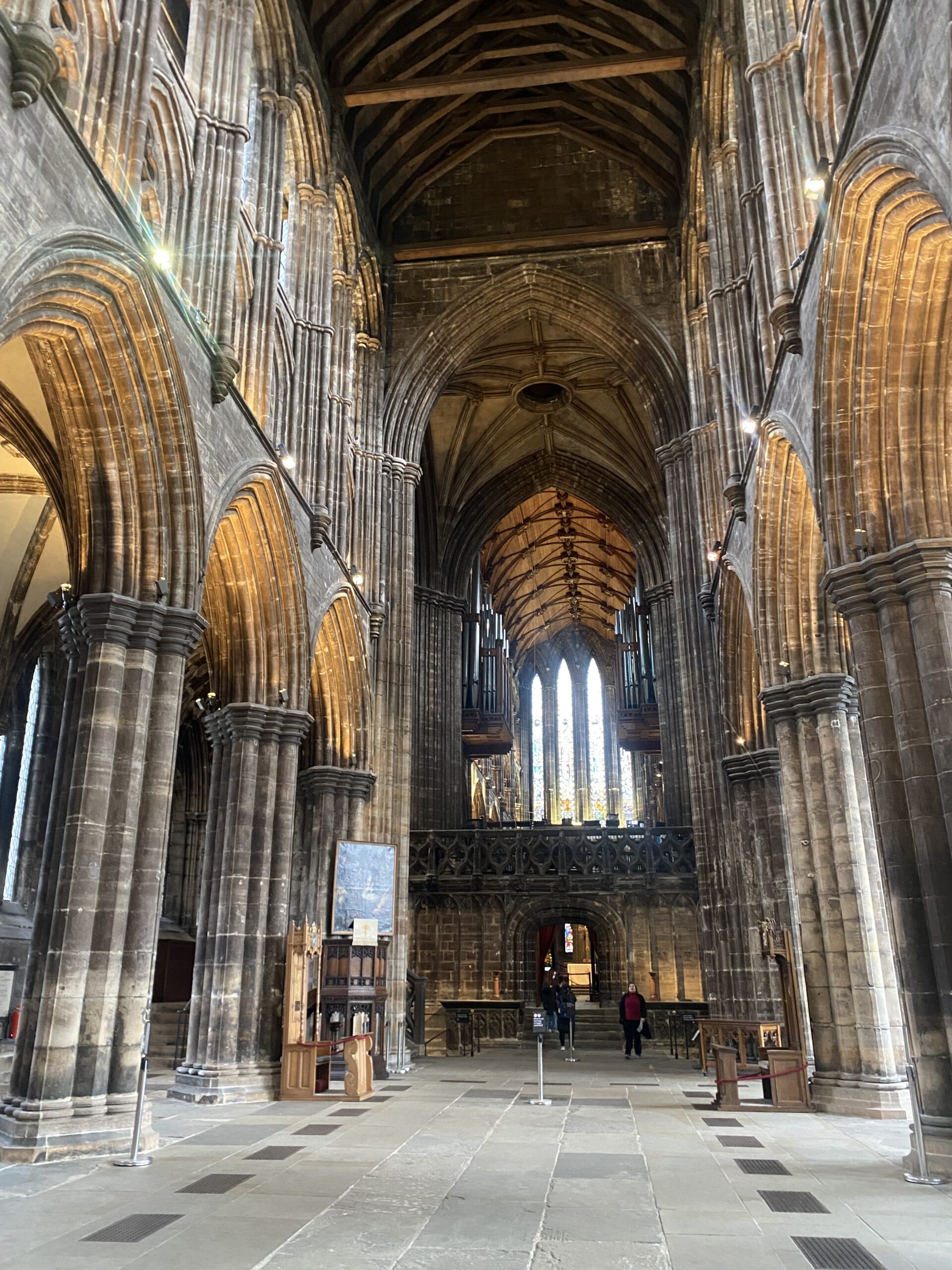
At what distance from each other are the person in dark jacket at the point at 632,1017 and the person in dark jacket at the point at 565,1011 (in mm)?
1104

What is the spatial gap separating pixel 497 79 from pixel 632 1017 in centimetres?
1718

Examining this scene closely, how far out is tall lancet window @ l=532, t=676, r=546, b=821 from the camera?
153 ft

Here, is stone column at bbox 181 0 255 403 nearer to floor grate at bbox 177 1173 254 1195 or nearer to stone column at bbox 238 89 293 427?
stone column at bbox 238 89 293 427

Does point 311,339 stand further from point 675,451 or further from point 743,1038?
point 743,1038

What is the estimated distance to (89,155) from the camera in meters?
8.37

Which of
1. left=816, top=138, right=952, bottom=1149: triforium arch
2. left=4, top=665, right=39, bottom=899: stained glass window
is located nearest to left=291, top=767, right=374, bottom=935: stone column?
left=4, top=665, right=39, bottom=899: stained glass window

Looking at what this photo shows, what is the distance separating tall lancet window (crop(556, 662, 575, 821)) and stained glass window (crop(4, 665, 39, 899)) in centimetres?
2877

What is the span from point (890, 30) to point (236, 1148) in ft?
33.1

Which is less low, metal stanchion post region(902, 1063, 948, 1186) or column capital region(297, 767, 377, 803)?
column capital region(297, 767, 377, 803)

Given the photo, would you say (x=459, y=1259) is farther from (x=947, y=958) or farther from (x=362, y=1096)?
(x=362, y=1096)

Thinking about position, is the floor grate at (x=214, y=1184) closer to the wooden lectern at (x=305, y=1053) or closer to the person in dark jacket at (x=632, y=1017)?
the wooden lectern at (x=305, y=1053)

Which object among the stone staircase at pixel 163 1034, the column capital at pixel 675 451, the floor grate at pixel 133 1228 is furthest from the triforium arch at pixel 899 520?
the stone staircase at pixel 163 1034

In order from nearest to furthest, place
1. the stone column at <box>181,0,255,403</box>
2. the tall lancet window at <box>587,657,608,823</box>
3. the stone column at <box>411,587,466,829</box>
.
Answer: the stone column at <box>181,0,255,403</box>, the stone column at <box>411,587,466,829</box>, the tall lancet window at <box>587,657,608,823</box>

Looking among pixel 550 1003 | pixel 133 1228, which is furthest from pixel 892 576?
pixel 550 1003
